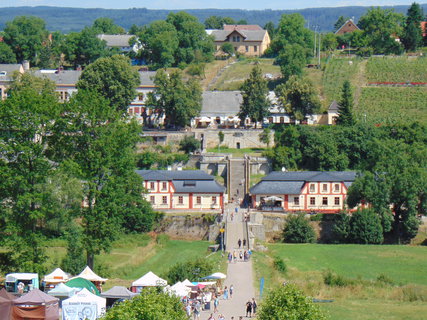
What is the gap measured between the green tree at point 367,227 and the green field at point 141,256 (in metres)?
10.9

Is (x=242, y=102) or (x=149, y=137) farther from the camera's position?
(x=242, y=102)

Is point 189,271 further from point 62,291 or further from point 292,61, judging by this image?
point 292,61

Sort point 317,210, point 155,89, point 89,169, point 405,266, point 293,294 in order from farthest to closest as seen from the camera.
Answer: point 155,89 → point 317,210 → point 405,266 → point 89,169 → point 293,294

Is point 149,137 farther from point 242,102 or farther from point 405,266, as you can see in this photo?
point 405,266

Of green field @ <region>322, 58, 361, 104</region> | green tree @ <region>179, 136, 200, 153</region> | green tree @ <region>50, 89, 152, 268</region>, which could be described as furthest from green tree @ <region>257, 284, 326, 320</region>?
green field @ <region>322, 58, 361, 104</region>

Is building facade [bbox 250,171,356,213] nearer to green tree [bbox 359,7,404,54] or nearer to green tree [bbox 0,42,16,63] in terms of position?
green tree [bbox 359,7,404,54]

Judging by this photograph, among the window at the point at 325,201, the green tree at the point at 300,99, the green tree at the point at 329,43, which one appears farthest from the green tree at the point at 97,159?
the green tree at the point at 329,43

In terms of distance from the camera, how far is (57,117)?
60375 millimetres

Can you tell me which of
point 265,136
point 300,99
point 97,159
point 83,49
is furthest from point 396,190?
point 83,49

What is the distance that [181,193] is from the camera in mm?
85062

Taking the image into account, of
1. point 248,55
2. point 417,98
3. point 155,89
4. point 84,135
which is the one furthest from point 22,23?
point 84,135

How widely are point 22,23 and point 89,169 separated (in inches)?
3022

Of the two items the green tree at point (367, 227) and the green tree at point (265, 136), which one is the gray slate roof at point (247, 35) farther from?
the green tree at point (367, 227)

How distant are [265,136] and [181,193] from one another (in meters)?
14.5
